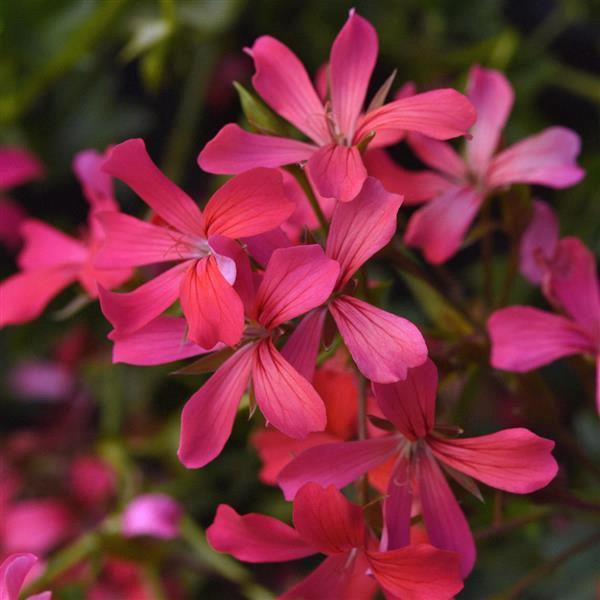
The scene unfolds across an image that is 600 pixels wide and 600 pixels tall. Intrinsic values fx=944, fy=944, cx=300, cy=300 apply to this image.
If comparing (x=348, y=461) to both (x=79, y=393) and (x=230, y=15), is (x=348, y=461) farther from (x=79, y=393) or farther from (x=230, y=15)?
(x=79, y=393)

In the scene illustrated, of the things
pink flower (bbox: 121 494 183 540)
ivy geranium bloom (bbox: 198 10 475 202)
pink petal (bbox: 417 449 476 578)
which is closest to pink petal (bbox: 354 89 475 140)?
ivy geranium bloom (bbox: 198 10 475 202)

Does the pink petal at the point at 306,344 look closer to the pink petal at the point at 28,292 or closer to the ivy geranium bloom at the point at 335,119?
the ivy geranium bloom at the point at 335,119

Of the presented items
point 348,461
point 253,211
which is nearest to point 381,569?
point 348,461

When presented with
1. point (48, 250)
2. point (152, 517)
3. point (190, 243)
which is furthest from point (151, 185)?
point (152, 517)

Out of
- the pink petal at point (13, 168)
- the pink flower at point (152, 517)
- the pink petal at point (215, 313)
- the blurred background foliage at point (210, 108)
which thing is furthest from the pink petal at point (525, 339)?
the pink petal at point (13, 168)

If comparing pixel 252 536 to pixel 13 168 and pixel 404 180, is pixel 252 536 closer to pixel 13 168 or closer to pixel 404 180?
pixel 404 180
